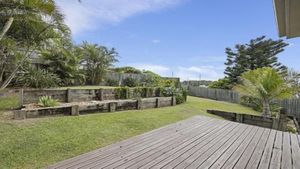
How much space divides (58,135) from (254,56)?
24519 millimetres

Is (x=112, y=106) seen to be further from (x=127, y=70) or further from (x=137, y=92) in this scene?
(x=127, y=70)

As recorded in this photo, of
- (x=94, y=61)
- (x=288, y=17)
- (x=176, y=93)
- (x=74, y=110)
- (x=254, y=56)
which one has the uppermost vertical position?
(x=254, y=56)

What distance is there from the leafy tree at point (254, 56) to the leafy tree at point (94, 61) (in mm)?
14155

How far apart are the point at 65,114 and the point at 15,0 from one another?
305 centimetres

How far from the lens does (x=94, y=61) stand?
16.8m

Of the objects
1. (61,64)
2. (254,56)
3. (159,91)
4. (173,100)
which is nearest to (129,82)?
(61,64)

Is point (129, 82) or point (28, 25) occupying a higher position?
point (28, 25)

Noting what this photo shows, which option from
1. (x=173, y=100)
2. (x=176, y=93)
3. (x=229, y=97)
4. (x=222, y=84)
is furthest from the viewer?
(x=222, y=84)

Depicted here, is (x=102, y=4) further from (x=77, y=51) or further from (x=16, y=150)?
(x=77, y=51)

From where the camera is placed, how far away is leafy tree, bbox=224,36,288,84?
24.1 m

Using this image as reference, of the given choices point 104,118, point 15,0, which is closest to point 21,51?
point 15,0

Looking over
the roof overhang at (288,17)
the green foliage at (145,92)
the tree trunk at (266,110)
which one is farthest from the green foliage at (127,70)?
the roof overhang at (288,17)

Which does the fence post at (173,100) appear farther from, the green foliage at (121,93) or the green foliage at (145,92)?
the green foliage at (121,93)

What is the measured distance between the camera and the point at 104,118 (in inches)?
236
